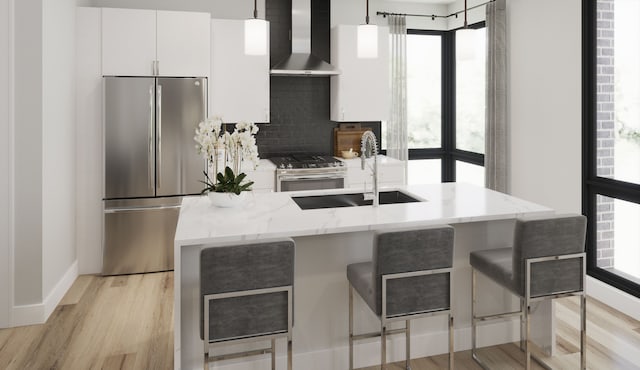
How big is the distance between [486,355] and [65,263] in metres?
3.38

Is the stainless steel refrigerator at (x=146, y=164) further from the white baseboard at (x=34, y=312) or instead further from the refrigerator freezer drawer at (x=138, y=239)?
the white baseboard at (x=34, y=312)

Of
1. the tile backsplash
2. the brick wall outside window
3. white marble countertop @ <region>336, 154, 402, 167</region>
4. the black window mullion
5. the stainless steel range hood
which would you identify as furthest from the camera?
the black window mullion

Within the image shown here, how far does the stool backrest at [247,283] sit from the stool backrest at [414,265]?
1.44 feet

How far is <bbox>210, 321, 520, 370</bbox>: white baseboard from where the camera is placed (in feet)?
8.98

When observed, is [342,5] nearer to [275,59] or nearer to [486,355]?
[275,59]

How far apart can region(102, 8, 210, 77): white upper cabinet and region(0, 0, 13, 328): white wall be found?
111cm

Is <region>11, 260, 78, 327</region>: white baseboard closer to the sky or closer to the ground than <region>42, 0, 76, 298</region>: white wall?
closer to the ground

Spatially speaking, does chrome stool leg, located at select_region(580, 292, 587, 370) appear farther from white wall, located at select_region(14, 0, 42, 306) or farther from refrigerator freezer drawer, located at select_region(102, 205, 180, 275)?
white wall, located at select_region(14, 0, 42, 306)

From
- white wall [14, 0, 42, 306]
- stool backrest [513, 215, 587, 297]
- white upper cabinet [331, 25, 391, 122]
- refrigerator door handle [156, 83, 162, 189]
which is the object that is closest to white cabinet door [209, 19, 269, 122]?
refrigerator door handle [156, 83, 162, 189]

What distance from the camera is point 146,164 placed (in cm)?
450

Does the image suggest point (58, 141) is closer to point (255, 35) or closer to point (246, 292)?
point (255, 35)

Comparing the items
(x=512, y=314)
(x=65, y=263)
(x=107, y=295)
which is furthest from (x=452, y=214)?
(x=65, y=263)

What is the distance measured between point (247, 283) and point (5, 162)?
2.24 m

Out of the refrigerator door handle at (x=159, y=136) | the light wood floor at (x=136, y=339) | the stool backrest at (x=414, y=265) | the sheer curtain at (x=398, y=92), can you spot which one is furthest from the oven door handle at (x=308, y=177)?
the stool backrest at (x=414, y=265)
